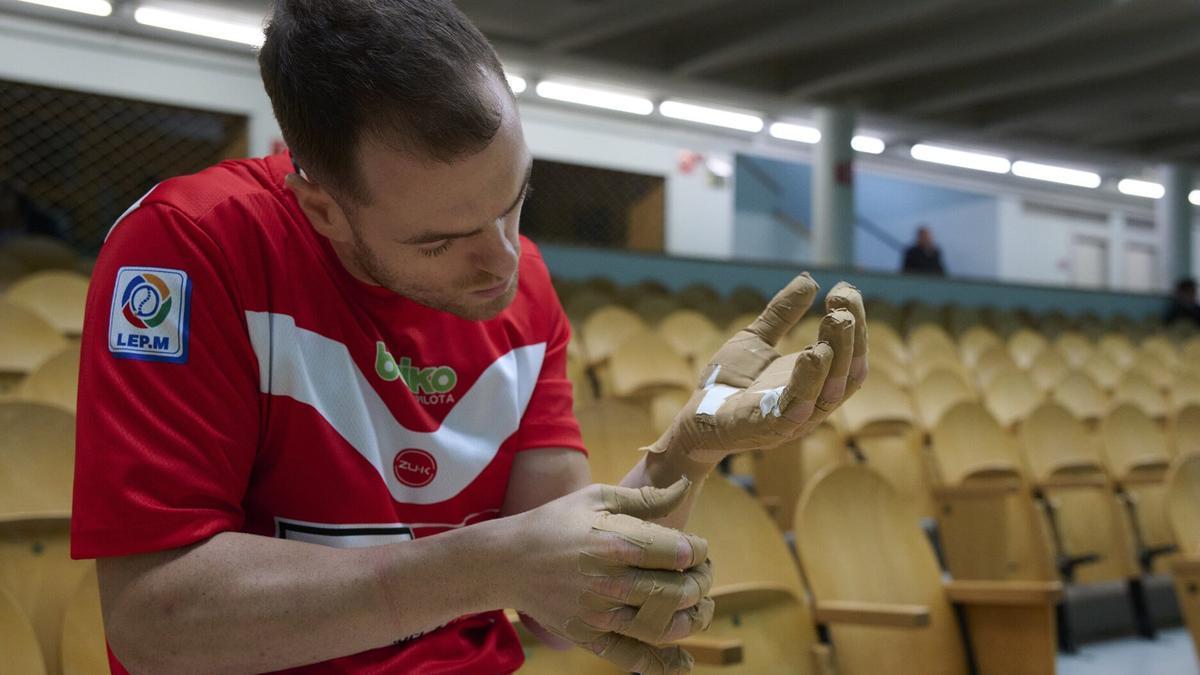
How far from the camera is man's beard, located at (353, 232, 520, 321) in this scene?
2.68ft

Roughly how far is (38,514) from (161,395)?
846mm

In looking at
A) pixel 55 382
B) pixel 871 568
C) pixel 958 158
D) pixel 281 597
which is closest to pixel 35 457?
pixel 55 382

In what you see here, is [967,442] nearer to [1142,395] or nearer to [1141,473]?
[1141,473]

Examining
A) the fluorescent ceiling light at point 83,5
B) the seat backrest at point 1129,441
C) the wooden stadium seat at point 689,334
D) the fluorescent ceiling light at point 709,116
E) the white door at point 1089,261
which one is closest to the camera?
the seat backrest at point 1129,441

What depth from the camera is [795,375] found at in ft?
2.52

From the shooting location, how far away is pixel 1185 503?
2.46m

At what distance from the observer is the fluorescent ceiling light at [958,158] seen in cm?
1064

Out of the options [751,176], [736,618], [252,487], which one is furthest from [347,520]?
[751,176]

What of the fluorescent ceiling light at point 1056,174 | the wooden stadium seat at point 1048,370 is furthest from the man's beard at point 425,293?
the fluorescent ceiling light at point 1056,174

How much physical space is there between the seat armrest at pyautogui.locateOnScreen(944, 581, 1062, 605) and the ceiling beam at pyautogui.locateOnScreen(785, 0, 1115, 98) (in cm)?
593

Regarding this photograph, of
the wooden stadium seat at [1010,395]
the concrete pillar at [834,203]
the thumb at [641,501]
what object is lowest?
the wooden stadium seat at [1010,395]

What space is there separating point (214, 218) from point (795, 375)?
0.49m

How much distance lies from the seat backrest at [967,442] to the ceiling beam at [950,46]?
190 inches

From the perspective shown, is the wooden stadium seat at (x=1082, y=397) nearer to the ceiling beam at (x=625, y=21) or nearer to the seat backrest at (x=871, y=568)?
the seat backrest at (x=871, y=568)
